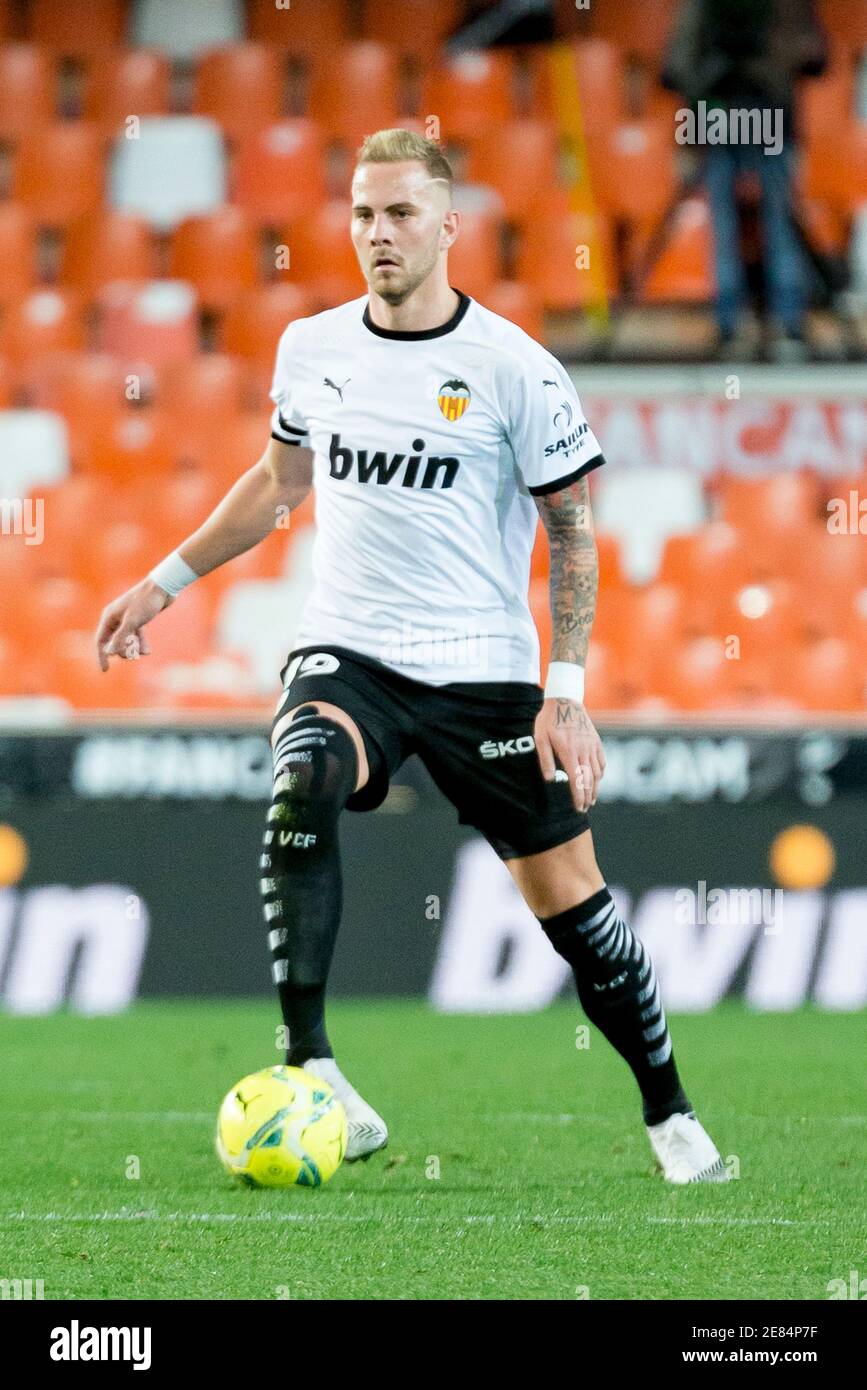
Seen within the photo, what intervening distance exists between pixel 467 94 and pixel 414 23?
2.38 feet

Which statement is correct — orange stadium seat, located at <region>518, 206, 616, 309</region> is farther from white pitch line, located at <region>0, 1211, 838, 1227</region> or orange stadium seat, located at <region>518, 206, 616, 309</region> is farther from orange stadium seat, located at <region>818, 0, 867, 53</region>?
white pitch line, located at <region>0, 1211, 838, 1227</region>

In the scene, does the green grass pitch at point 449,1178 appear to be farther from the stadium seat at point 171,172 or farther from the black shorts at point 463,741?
the stadium seat at point 171,172

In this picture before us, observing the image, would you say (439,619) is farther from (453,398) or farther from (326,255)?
(326,255)

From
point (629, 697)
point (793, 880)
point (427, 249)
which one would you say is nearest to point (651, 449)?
point (629, 697)

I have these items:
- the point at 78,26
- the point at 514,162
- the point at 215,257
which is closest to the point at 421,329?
the point at 215,257

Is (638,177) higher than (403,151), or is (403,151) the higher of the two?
(403,151)

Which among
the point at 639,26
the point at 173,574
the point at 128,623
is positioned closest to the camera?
the point at 128,623

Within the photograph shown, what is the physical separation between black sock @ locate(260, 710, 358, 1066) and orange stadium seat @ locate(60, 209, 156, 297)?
8746mm

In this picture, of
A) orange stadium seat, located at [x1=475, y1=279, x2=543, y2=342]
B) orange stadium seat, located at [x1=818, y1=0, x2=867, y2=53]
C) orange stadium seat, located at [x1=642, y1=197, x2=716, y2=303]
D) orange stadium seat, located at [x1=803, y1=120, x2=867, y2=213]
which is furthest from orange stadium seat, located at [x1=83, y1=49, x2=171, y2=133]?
orange stadium seat, located at [x1=818, y1=0, x2=867, y2=53]

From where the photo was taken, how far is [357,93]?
13516 mm

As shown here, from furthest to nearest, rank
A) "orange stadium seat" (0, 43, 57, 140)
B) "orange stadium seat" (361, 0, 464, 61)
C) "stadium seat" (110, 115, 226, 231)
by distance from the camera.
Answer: "orange stadium seat" (361, 0, 464, 61) < "orange stadium seat" (0, 43, 57, 140) < "stadium seat" (110, 115, 226, 231)

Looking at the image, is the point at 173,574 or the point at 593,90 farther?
the point at 593,90

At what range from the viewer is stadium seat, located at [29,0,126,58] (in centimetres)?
1384

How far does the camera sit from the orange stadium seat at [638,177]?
42.5 ft
